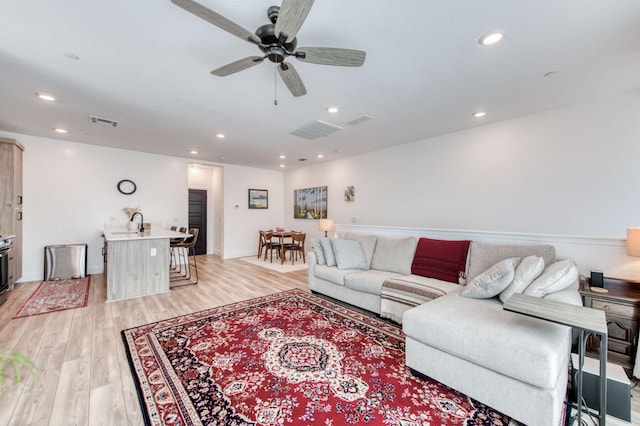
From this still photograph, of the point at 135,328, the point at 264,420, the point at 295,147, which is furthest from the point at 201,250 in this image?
the point at 264,420

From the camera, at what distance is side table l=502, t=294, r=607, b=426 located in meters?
1.42

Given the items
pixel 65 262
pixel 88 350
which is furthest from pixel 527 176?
pixel 65 262

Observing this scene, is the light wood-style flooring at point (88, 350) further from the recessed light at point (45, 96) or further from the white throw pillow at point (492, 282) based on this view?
the recessed light at point (45, 96)

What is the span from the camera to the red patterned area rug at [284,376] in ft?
5.71

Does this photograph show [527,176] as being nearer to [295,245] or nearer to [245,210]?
[295,245]

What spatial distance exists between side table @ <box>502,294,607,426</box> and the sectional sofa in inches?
5.2

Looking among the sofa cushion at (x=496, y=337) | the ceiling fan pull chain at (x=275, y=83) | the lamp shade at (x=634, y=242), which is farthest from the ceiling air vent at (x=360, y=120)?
the lamp shade at (x=634, y=242)

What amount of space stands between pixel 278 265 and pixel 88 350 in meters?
4.03

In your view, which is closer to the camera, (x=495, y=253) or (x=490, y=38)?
(x=490, y=38)

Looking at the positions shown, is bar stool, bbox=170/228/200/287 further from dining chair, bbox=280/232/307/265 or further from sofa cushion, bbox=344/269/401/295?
sofa cushion, bbox=344/269/401/295

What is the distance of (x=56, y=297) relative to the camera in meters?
3.95

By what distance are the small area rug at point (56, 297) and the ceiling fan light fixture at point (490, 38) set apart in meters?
5.42

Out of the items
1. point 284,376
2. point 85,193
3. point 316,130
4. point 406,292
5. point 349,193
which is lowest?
point 284,376

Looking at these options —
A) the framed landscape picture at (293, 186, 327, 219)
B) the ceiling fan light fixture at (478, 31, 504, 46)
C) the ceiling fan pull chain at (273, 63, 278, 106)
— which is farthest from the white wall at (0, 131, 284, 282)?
the ceiling fan light fixture at (478, 31, 504, 46)
